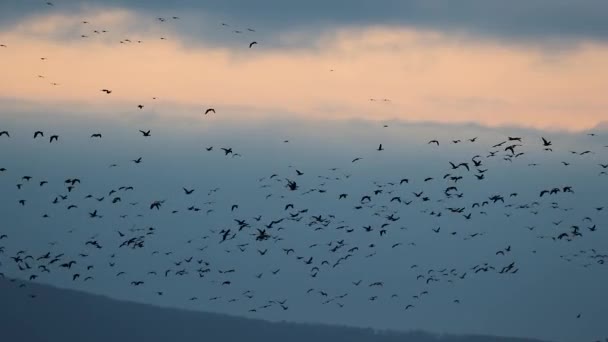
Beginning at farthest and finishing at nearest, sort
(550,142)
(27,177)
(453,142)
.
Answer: (27,177), (453,142), (550,142)

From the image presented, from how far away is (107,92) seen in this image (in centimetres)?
5547

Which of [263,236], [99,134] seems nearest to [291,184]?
[263,236]

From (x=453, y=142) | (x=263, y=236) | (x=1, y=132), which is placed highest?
(x=453, y=142)

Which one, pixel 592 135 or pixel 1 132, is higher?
pixel 592 135

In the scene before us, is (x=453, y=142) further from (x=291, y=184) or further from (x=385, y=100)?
(x=291, y=184)

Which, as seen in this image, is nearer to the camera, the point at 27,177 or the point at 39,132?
the point at 39,132

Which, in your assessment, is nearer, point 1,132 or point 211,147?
point 1,132

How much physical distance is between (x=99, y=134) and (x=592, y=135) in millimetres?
27390

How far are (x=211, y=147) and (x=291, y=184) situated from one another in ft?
26.7

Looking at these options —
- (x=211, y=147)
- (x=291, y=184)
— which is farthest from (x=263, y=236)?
(x=211, y=147)

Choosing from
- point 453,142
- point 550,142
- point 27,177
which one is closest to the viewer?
point 550,142

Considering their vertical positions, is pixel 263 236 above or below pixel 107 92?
below

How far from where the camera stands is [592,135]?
5662 centimetres

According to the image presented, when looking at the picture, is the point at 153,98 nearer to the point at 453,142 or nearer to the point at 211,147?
the point at 211,147
